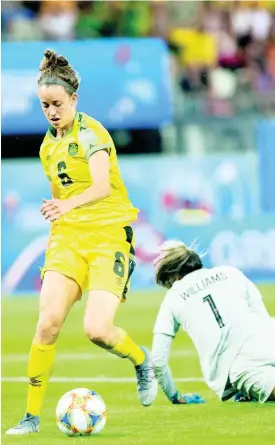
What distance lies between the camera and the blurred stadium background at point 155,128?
16828 millimetres

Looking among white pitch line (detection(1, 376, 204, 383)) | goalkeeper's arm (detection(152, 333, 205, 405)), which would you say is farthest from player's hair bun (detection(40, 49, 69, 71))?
white pitch line (detection(1, 376, 204, 383))

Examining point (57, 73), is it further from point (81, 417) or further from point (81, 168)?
point (81, 417)

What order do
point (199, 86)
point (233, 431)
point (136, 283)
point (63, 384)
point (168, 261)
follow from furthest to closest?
1. point (199, 86)
2. point (136, 283)
3. point (63, 384)
4. point (168, 261)
5. point (233, 431)

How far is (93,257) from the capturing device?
25.3 ft

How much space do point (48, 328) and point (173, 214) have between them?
10.8 metres

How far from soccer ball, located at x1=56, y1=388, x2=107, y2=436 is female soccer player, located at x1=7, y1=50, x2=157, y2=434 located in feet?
0.69

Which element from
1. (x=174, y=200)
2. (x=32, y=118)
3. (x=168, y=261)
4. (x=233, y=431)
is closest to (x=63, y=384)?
(x=168, y=261)

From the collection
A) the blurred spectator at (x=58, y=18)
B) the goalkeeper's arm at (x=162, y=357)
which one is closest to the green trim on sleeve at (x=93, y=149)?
the goalkeeper's arm at (x=162, y=357)

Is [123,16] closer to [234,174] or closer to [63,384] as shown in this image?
[234,174]

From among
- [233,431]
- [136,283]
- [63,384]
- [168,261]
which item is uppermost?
[168,261]

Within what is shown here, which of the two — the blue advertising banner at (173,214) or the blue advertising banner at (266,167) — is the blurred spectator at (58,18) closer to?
the blue advertising banner at (173,214)

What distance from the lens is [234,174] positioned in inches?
750

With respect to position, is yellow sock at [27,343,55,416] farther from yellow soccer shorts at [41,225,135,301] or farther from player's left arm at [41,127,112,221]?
player's left arm at [41,127,112,221]

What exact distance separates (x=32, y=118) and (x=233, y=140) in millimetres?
3234
